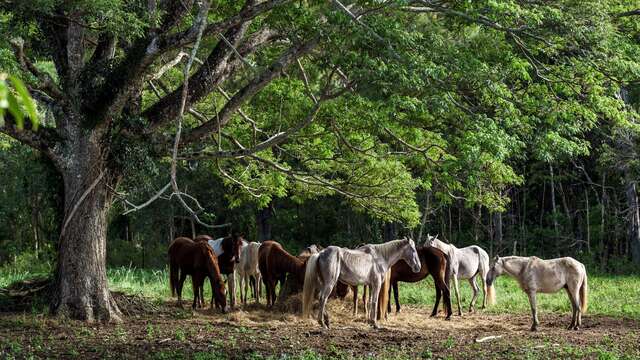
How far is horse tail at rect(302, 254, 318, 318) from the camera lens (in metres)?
12.9

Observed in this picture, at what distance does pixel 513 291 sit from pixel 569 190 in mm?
14840

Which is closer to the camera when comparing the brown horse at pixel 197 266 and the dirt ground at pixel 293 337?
the dirt ground at pixel 293 337

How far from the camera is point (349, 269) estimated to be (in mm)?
12938

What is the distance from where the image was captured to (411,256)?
13.5m

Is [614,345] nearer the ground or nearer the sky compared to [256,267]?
nearer the ground

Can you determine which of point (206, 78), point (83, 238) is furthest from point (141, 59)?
point (83, 238)

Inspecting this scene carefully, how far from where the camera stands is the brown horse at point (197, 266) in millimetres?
14398

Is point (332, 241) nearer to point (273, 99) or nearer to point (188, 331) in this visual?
point (273, 99)

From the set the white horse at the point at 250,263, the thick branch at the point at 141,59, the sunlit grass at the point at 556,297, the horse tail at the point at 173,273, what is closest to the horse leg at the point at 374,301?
the sunlit grass at the point at 556,297

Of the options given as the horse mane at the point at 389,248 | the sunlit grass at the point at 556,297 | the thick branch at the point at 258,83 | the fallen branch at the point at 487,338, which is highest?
the thick branch at the point at 258,83

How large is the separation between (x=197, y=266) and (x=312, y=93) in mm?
4210

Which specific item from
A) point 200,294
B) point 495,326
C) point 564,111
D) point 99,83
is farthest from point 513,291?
point 99,83

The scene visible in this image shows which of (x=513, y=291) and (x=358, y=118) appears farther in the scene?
(x=513, y=291)

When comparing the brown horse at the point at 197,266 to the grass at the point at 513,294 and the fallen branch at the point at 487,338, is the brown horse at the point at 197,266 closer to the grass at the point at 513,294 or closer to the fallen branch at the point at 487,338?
the grass at the point at 513,294
